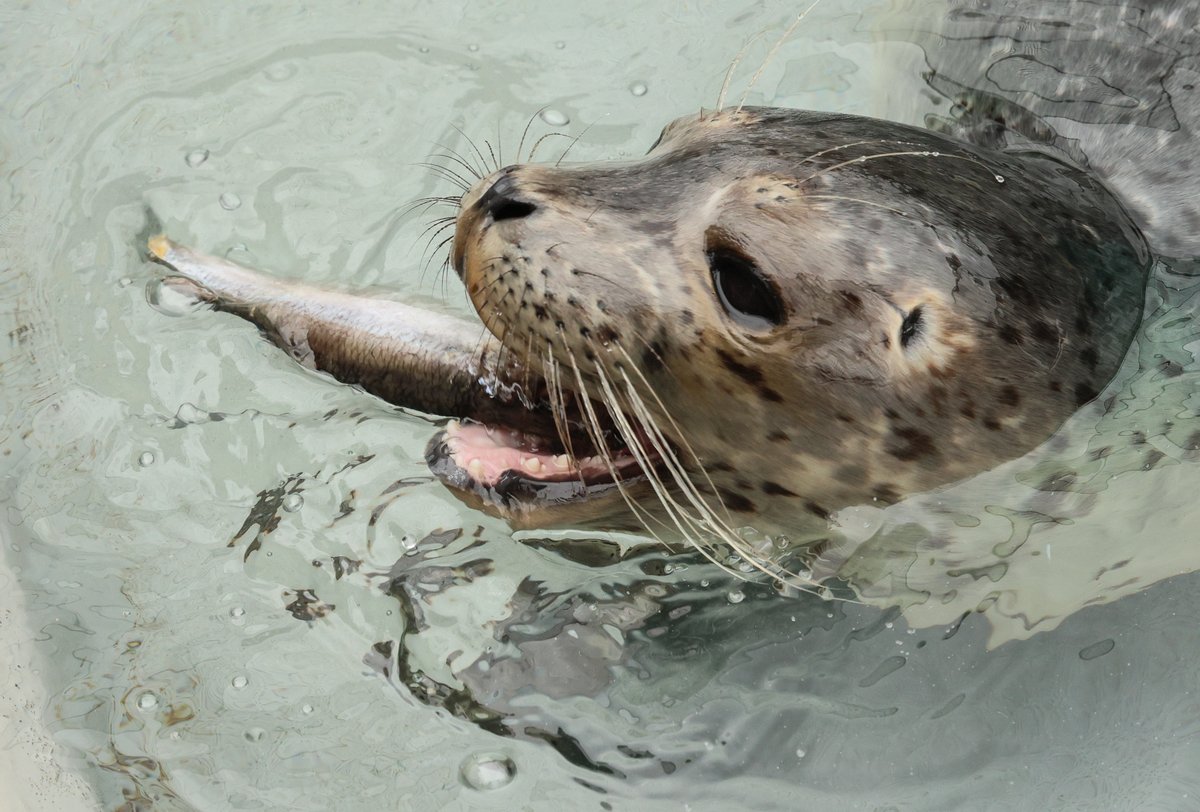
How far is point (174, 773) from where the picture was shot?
284 cm

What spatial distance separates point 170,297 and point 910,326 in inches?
85.2

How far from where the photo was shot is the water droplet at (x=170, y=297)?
11.5 ft

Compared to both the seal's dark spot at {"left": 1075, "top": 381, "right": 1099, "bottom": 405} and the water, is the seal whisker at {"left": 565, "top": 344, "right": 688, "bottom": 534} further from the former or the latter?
the seal's dark spot at {"left": 1075, "top": 381, "right": 1099, "bottom": 405}

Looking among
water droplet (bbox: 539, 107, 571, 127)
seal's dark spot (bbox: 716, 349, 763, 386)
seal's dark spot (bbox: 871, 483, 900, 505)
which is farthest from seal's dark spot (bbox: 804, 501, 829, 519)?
water droplet (bbox: 539, 107, 571, 127)

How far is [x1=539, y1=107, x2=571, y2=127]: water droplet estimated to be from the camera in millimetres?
4191

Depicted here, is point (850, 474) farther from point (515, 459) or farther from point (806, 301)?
point (515, 459)

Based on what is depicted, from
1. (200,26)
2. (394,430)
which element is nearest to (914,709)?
(394,430)

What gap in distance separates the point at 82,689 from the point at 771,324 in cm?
183

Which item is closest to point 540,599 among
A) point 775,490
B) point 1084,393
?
point 775,490

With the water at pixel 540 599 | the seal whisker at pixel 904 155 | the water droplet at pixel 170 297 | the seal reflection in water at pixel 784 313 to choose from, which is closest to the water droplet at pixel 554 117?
the water at pixel 540 599

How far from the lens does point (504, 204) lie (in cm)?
241

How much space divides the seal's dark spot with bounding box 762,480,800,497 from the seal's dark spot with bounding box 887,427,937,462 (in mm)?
226

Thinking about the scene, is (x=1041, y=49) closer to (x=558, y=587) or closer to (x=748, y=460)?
(x=748, y=460)

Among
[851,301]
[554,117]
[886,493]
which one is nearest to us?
[851,301]
